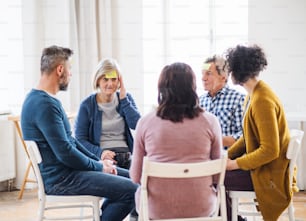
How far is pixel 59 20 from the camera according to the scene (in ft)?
14.1

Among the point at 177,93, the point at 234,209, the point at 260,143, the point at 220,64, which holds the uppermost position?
the point at 220,64

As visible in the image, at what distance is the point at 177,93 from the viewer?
2.07 meters

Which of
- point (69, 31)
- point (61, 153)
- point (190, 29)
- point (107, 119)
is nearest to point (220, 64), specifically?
point (107, 119)

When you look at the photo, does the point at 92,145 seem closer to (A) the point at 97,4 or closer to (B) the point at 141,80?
(B) the point at 141,80

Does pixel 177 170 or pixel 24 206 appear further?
pixel 24 206

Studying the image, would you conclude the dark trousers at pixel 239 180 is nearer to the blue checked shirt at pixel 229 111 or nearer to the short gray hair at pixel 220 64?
the blue checked shirt at pixel 229 111

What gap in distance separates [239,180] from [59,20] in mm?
2581

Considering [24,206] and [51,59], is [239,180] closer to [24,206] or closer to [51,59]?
[51,59]

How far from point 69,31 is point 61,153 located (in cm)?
225

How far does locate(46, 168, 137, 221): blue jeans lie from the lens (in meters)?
2.40

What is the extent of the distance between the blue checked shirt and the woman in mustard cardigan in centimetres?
32

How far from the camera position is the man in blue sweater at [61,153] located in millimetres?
2305

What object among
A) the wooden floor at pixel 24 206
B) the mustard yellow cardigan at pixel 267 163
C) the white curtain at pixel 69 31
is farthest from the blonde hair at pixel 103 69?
the white curtain at pixel 69 31

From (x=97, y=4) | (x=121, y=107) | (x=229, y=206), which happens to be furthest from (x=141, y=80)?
(x=229, y=206)
